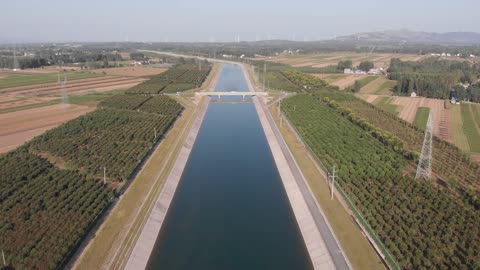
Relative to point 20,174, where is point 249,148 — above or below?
below

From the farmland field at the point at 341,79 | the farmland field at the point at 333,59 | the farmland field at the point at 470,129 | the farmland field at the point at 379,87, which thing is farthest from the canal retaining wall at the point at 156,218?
the farmland field at the point at 333,59

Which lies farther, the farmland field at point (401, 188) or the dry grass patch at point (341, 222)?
the farmland field at point (401, 188)

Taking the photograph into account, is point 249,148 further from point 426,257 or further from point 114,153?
point 426,257

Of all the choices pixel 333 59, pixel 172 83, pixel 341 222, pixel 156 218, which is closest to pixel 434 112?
pixel 341 222

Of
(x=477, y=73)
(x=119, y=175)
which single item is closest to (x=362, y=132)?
(x=119, y=175)

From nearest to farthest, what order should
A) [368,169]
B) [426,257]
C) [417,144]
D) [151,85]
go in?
[426,257] → [368,169] → [417,144] → [151,85]

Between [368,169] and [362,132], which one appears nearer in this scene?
[368,169]

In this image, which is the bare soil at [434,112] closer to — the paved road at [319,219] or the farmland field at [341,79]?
the farmland field at [341,79]

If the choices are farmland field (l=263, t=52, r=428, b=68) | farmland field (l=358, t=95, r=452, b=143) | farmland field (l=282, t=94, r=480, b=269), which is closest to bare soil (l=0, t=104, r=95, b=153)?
farmland field (l=282, t=94, r=480, b=269)
